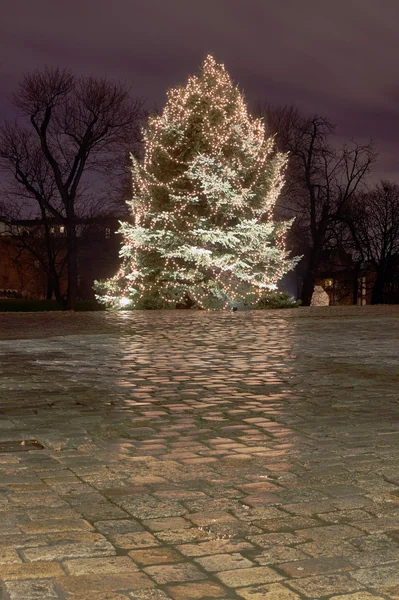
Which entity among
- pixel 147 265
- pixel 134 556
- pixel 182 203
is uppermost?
pixel 182 203

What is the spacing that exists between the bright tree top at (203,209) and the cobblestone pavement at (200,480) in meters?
18.0

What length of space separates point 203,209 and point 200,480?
25.5 m

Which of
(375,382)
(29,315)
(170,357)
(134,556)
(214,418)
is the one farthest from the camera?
(29,315)

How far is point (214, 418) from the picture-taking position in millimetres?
7828

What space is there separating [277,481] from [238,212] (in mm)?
25247

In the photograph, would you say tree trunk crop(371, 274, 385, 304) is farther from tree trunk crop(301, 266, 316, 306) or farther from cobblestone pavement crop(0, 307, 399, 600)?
cobblestone pavement crop(0, 307, 399, 600)

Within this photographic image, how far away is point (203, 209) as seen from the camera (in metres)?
30.7


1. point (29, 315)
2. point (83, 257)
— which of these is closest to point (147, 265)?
point (29, 315)

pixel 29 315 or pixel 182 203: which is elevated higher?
pixel 182 203

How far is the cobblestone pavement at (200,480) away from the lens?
3.85 metres

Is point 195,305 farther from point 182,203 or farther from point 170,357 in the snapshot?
point 170,357

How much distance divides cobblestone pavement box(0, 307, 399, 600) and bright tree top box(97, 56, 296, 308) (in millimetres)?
17998

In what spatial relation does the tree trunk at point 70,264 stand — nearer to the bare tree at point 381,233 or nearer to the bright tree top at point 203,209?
the bright tree top at point 203,209

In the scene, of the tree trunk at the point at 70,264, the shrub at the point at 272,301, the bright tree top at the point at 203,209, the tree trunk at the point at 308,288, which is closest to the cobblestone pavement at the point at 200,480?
the bright tree top at the point at 203,209
